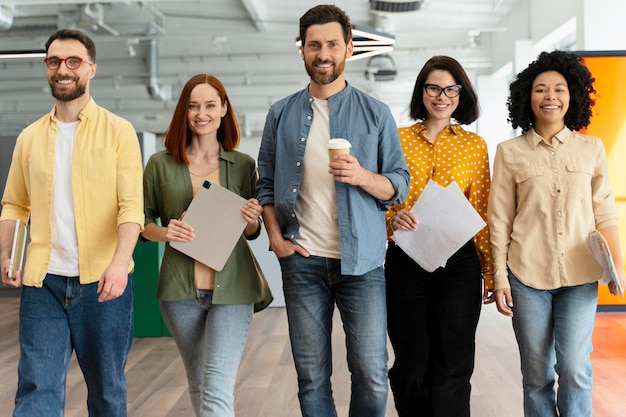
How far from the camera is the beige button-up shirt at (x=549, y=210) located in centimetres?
255

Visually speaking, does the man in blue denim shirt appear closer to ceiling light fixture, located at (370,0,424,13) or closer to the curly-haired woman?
the curly-haired woman

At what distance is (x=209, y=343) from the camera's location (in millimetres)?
2523

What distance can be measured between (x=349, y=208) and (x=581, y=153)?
0.83 meters

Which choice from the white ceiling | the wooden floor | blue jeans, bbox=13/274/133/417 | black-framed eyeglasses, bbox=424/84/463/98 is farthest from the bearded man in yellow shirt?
the white ceiling

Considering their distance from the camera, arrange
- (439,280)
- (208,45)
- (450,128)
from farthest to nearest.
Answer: (208,45), (450,128), (439,280)

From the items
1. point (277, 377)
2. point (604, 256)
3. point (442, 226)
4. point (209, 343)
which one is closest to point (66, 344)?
point (209, 343)

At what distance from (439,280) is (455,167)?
0.39 meters

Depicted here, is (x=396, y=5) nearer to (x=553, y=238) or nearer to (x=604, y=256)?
(x=553, y=238)

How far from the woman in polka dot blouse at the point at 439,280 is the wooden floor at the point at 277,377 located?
4.21 feet

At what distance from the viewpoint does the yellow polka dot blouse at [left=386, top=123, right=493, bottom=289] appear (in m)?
2.68

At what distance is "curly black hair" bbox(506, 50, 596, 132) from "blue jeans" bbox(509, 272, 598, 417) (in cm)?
57

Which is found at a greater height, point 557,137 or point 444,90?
point 444,90

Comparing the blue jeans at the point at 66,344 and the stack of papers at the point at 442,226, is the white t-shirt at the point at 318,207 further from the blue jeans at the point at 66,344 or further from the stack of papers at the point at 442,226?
the blue jeans at the point at 66,344

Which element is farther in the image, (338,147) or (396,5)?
(396,5)
